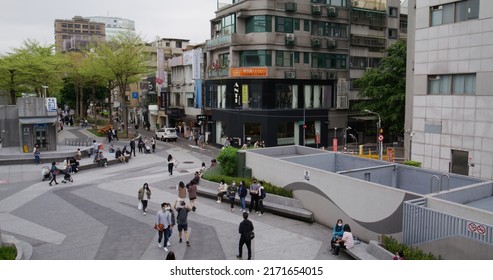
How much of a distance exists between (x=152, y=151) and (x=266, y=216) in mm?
25646

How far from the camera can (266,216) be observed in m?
19.9

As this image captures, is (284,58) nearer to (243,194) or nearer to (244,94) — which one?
(244,94)

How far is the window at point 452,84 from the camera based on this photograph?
91.1 feet

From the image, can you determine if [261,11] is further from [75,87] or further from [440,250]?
[75,87]

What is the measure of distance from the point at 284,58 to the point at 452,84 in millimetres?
20604

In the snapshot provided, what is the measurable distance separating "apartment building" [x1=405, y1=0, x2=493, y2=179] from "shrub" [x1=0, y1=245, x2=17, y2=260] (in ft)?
83.5

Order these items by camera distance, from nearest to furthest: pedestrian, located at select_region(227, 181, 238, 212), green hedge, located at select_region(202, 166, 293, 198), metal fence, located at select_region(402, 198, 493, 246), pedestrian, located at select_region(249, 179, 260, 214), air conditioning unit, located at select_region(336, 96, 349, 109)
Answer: metal fence, located at select_region(402, 198, 493, 246) < pedestrian, located at select_region(249, 179, 260, 214) < pedestrian, located at select_region(227, 181, 238, 212) < green hedge, located at select_region(202, 166, 293, 198) < air conditioning unit, located at select_region(336, 96, 349, 109)

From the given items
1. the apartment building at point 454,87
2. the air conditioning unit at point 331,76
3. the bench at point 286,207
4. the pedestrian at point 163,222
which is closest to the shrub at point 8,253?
the pedestrian at point 163,222

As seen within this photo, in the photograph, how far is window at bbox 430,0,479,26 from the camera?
27.1m

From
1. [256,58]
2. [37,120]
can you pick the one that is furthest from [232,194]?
[256,58]

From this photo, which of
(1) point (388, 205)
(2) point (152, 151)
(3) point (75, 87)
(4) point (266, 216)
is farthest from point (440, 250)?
(3) point (75, 87)

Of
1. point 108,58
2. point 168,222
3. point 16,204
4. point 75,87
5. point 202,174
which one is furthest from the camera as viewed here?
point 75,87

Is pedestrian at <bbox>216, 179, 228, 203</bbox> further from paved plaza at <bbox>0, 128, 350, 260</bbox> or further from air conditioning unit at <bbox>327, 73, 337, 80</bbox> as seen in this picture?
air conditioning unit at <bbox>327, 73, 337, 80</bbox>

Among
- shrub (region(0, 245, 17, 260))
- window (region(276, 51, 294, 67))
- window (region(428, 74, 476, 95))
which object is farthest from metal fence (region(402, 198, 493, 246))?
window (region(276, 51, 294, 67))
